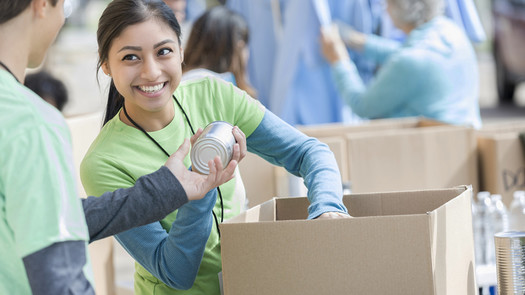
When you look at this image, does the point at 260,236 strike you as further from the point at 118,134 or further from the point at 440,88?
the point at 440,88

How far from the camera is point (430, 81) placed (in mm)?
3635

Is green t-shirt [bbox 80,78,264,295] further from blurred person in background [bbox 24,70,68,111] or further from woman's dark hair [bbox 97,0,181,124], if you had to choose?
blurred person in background [bbox 24,70,68,111]

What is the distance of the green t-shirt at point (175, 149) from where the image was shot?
1593 millimetres

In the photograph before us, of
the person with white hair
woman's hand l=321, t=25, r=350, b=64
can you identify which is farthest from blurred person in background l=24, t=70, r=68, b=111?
the person with white hair

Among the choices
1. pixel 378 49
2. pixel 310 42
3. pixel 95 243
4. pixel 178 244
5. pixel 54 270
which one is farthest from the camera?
pixel 310 42

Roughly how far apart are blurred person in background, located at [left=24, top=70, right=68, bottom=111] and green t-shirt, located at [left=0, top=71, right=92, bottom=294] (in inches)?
130

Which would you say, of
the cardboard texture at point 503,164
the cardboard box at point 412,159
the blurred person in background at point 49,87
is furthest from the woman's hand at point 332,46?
the blurred person in background at point 49,87

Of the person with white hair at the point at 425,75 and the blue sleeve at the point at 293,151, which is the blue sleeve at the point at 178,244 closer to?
the blue sleeve at the point at 293,151

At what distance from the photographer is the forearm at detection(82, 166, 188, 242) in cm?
125

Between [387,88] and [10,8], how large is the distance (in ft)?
9.03

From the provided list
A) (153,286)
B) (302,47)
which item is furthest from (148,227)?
(302,47)

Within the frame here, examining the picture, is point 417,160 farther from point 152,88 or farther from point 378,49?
point 152,88

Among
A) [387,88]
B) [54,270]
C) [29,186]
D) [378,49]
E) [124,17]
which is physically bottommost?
[54,270]

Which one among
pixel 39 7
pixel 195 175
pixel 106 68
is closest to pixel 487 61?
pixel 106 68
